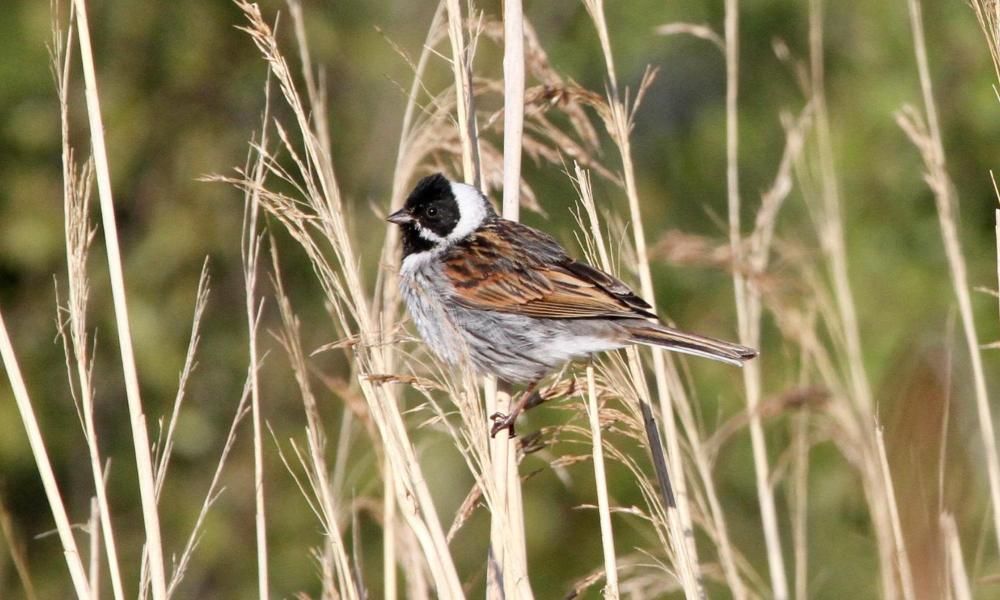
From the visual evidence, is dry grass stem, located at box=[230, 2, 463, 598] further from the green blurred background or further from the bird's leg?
the green blurred background

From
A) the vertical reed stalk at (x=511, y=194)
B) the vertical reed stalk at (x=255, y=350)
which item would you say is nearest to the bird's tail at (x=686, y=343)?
the vertical reed stalk at (x=511, y=194)

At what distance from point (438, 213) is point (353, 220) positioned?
244cm

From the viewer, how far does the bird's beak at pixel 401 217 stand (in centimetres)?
352

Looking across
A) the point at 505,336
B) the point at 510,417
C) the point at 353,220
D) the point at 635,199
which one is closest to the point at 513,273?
the point at 505,336

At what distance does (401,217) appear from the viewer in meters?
3.57

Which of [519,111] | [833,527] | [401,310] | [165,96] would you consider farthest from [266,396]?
[519,111]

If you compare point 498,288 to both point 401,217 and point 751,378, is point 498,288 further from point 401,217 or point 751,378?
point 751,378

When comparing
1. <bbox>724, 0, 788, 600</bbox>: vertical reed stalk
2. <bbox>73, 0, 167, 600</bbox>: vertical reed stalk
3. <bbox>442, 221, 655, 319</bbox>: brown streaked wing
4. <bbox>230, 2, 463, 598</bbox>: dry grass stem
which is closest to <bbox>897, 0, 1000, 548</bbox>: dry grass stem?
<bbox>724, 0, 788, 600</bbox>: vertical reed stalk

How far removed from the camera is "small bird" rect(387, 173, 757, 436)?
3.44 meters

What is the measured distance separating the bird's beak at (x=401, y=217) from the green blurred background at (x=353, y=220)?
103 inches

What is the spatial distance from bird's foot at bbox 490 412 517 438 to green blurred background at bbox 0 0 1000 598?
→ 309 centimetres

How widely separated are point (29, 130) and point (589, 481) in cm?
368

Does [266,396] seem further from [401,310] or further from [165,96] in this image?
[401,310]

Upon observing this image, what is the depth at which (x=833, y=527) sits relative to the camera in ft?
20.2
